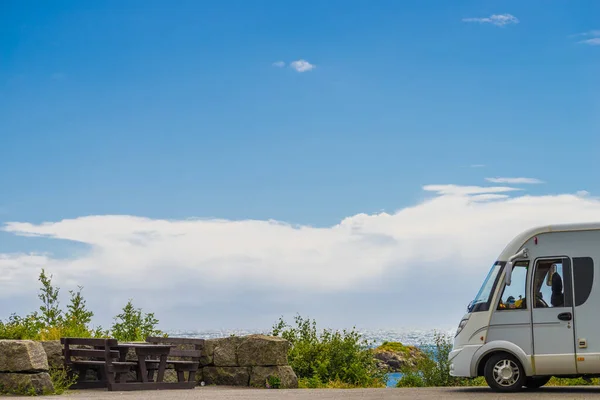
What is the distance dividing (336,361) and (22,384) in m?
8.14

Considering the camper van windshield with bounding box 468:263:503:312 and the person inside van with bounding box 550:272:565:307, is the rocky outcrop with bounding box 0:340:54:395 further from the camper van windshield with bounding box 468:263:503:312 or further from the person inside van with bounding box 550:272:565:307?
the person inside van with bounding box 550:272:565:307

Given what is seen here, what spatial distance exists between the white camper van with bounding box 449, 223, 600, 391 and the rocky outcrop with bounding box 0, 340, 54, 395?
7.48 m

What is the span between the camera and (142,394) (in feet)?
53.3

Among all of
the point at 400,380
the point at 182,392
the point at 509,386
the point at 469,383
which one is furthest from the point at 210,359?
the point at 509,386

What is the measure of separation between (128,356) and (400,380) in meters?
A: 6.25

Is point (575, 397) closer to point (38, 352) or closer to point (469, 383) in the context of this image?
point (469, 383)

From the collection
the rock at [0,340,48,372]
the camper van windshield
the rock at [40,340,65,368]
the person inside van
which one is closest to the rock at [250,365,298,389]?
the rock at [40,340,65,368]

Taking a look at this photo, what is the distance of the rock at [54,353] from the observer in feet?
57.3

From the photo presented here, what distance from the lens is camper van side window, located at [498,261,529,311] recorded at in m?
15.1

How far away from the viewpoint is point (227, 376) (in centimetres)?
1961

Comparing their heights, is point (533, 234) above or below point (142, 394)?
above

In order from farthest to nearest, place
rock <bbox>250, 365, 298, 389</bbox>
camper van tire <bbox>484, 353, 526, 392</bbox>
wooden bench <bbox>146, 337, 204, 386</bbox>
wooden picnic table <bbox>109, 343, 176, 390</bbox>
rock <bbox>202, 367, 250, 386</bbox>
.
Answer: rock <bbox>202, 367, 250, 386</bbox> → rock <bbox>250, 365, 298, 389</bbox> → wooden bench <bbox>146, 337, 204, 386</bbox> → wooden picnic table <bbox>109, 343, 176, 390</bbox> → camper van tire <bbox>484, 353, 526, 392</bbox>

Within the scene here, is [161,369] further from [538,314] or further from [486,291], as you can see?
[538,314]

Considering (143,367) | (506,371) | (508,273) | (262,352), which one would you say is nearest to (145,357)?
(143,367)
